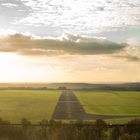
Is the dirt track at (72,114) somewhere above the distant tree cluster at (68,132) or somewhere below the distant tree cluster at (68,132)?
below

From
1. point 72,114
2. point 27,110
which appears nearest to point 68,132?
point 72,114

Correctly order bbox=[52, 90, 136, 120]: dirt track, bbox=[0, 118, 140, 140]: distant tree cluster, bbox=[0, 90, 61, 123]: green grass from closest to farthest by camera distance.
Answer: bbox=[0, 118, 140, 140]: distant tree cluster, bbox=[52, 90, 136, 120]: dirt track, bbox=[0, 90, 61, 123]: green grass

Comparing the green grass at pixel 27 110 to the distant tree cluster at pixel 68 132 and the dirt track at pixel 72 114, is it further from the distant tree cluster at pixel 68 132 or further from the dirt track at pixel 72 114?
the distant tree cluster at pixel 68 132

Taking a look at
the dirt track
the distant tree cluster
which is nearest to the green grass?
the dirt track

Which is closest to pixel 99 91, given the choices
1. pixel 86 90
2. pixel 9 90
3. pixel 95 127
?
pixel 86 90

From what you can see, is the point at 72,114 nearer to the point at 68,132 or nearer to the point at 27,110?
the point at 27,110

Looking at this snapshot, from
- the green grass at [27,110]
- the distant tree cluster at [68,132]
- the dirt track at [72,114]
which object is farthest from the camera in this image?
the green grass at [27,110]

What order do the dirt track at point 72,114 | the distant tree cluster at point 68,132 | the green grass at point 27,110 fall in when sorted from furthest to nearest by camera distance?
the green grass at point 27,110
the dirt track at point 72,114
the distant tree cluster at point 68,132

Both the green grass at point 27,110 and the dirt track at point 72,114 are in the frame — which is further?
the green grass at point 27,110

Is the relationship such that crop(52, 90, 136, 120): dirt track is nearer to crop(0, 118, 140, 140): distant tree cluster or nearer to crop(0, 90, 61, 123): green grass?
A: crop(0, 90, 61, 123): green grass

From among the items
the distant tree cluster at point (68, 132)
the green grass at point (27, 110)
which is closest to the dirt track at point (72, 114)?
the green grass at point (27, 110)

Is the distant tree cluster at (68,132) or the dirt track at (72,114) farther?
the dirt track at (72,114)
